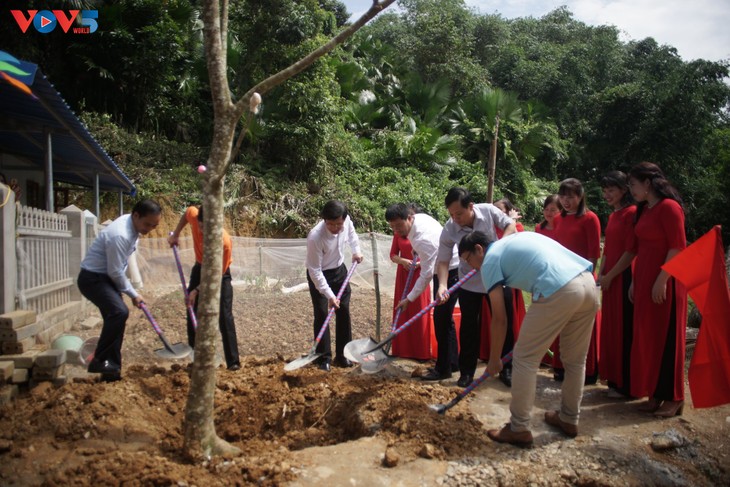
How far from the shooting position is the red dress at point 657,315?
372 cm

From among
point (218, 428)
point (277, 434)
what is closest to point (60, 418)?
point (218, 428)

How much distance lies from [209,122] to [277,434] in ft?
42.1

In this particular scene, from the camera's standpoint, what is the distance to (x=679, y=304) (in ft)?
12.3

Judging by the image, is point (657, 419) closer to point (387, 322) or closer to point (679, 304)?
point (679, 304)

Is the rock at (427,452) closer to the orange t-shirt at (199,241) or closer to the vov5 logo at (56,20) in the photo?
the orange t-shirt at (199,241)

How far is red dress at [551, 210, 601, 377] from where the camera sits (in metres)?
4.38

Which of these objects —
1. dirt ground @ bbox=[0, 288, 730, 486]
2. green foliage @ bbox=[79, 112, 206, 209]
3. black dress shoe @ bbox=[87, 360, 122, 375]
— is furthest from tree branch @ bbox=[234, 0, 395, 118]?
green foliage @ bbox=[79, 112, 206, 209]

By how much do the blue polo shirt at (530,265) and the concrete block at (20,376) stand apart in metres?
3.53

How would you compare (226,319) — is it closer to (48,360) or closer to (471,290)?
(48,360)

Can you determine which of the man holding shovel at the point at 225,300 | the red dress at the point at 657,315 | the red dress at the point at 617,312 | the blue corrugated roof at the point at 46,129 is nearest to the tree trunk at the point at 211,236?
the man holding shovel at the point at 225,300

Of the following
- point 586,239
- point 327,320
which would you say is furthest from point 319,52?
point 586,239

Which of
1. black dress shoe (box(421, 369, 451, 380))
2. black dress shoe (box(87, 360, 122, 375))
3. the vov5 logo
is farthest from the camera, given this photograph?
the vov5 logo

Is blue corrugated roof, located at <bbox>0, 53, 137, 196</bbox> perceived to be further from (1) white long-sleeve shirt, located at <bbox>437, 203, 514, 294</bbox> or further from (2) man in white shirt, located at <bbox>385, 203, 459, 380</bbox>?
(1) white long-sleeve shirt, located at <bbox>437, 203, 514, 294</bbox>

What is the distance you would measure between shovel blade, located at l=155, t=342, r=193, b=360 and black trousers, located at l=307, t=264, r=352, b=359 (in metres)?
1.18
